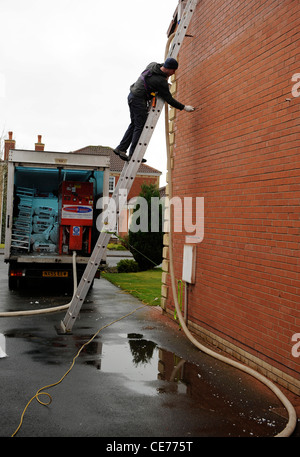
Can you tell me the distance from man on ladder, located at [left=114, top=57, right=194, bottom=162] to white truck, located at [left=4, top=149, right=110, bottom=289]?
148 inches

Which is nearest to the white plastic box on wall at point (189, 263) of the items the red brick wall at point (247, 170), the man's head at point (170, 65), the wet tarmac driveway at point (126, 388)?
the red brick wall at point (247, 170)

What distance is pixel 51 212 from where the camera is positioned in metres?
13.1

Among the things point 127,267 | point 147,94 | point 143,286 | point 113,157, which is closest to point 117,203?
point 147,94

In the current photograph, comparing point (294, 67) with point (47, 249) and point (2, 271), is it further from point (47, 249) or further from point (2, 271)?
point (2, 271)

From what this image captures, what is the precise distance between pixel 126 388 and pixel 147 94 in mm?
4351

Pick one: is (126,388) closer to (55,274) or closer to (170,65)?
(170,65)

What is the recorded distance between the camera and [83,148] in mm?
45250

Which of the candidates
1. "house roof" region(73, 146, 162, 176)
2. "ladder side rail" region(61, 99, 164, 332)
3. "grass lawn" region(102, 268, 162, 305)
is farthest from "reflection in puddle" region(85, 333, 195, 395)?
"house roof" region(73, 146, 162, 176)

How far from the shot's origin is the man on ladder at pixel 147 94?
6.77 m

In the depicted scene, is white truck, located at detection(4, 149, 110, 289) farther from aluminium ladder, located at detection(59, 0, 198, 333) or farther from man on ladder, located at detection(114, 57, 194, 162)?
man on ladder, located at detection(114, 57, 194, 162)

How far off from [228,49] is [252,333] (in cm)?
390

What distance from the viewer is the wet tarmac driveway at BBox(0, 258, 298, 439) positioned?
147 inches

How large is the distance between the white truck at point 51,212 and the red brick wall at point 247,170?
4.10 m
